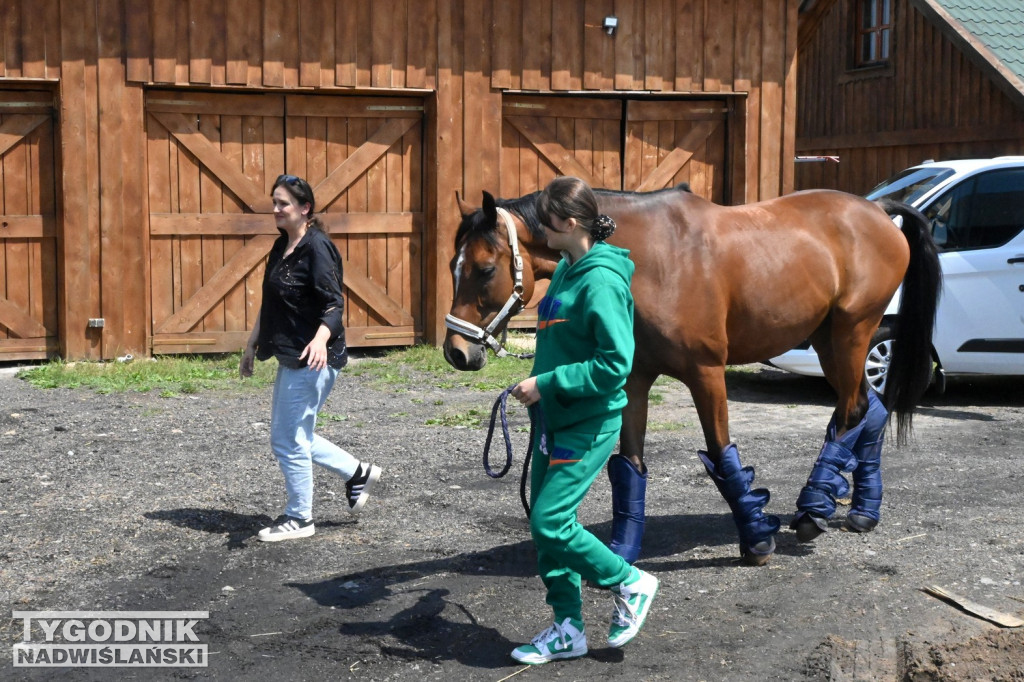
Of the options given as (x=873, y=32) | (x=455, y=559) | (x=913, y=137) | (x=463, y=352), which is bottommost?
(x=455, y=559)

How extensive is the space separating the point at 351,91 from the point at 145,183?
2.07 meters

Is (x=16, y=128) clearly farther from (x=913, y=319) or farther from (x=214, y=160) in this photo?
(x=913, y=319)

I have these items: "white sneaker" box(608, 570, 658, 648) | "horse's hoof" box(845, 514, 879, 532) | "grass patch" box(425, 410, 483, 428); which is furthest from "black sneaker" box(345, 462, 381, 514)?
"grass patch" box(425, 410, 483, 428)

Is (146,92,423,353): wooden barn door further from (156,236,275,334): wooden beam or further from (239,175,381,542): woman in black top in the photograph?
(239,175,381,542): woman in black top

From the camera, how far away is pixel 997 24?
1828cm

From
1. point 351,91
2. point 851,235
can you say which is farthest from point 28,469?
point 351,91

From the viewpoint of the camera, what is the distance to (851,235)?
19.5ft

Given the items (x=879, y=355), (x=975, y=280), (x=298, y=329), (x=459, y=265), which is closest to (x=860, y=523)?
(x=459, y=265)

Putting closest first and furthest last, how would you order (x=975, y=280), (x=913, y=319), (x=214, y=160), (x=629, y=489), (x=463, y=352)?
1. (x=463, y=352)
2. (x=629, y=489)
3. (x=913, y=319)
4. (x=975, y=280)
5. (x=214, y=160)

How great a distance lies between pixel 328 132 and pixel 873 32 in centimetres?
1181

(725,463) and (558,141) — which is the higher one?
(558,141)

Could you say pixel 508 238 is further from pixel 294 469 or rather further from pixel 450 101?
pixel 450 101

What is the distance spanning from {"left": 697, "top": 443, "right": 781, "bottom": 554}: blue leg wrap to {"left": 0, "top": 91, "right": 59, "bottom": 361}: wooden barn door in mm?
7445

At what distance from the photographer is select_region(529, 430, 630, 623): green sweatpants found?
4.19 meters
